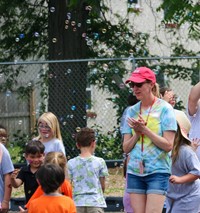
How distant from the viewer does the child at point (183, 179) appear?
25.1 feet

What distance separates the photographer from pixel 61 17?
16406 mm

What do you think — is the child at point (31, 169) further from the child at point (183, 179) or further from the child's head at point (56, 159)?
the child at point (183, 179)

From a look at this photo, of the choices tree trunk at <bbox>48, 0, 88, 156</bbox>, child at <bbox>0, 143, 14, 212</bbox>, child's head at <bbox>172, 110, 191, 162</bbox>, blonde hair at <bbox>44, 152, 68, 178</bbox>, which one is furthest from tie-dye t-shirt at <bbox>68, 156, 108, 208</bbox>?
tree trunk at <bbox>48, 0, 88, 156</bbox>

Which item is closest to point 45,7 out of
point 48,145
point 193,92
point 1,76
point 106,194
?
point 1,76

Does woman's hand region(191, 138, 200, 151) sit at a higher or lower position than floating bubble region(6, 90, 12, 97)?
lower

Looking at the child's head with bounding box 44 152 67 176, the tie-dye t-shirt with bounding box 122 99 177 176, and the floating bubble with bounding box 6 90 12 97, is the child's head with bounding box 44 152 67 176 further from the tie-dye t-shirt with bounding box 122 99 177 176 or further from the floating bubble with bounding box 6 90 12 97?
the floating bubble with bounding box 6 90 12 97

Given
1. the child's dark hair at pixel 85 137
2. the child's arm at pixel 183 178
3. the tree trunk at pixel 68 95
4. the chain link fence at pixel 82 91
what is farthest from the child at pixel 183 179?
the tree trunk at pixel 68 95

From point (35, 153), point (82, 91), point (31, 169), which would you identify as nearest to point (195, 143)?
point (35, 153)

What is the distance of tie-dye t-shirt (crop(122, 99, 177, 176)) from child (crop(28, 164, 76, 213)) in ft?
2.70

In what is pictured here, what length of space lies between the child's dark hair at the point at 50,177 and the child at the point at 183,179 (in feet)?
3.66

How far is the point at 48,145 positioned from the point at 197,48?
13689mm

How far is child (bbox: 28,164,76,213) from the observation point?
698 centimetres

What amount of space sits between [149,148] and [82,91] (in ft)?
22.0

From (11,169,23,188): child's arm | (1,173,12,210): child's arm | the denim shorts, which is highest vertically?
the denim shorts
